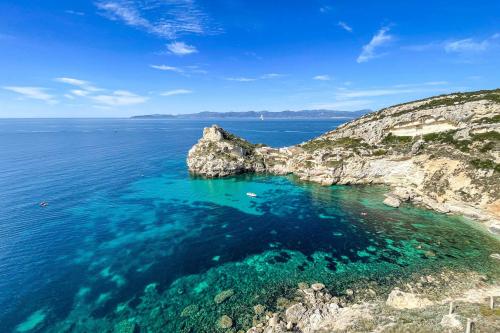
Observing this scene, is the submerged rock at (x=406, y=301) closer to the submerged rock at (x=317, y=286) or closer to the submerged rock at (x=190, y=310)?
the submerged rock at (x=317, y=286)

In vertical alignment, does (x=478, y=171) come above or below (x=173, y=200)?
above

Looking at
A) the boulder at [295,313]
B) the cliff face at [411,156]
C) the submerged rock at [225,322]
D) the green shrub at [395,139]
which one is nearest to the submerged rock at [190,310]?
the submerged rock at [225,322]

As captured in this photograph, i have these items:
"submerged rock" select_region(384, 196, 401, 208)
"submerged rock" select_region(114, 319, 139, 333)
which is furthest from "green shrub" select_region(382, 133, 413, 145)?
"submerged rock" select_region(114, 319, 139, 333)

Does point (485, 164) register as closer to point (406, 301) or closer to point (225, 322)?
point (406, 301)

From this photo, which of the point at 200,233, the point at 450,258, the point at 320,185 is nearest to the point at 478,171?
the point at 450,258

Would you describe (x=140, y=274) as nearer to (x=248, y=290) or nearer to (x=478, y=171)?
(x=248, y=290)

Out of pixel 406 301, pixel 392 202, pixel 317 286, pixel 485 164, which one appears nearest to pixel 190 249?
pixel 317 286

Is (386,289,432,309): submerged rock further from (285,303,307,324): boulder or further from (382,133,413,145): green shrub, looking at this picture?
(382,133,413,145): green shrub
